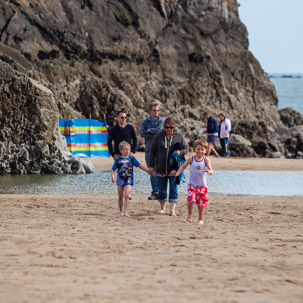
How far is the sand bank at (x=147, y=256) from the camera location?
17.6 ft

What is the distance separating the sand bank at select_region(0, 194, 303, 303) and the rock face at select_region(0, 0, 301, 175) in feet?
59.2

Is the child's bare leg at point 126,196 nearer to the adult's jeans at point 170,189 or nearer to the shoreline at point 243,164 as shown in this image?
the adult's jeans at point 170,189

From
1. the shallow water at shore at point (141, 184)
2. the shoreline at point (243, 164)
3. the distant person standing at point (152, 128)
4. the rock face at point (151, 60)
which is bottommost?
the shallow water at shore at point (141, 184)

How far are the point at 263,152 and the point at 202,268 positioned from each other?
2372 centimetres

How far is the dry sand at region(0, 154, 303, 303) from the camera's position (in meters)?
5.38

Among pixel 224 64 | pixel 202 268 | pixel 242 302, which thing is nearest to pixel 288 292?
pixel 242 302

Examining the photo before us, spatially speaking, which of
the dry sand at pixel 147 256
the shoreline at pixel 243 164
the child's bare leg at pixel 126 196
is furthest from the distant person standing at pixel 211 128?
the child's bare leg at pixel 126 196

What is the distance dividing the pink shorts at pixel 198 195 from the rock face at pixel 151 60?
1799 centimetres

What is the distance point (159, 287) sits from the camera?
553cm

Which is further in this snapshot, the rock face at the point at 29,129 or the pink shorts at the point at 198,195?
the rock face at the point at 29,129

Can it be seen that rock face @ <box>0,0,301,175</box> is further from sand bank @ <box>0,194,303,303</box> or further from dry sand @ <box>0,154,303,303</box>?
sand bank @ <box>0,194,303,303</box>

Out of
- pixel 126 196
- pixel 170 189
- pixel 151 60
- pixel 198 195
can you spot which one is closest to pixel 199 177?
pixel 198 195

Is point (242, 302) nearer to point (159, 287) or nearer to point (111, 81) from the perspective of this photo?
point (159, 287)

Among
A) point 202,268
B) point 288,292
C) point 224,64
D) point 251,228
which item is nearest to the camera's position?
point 288,292
